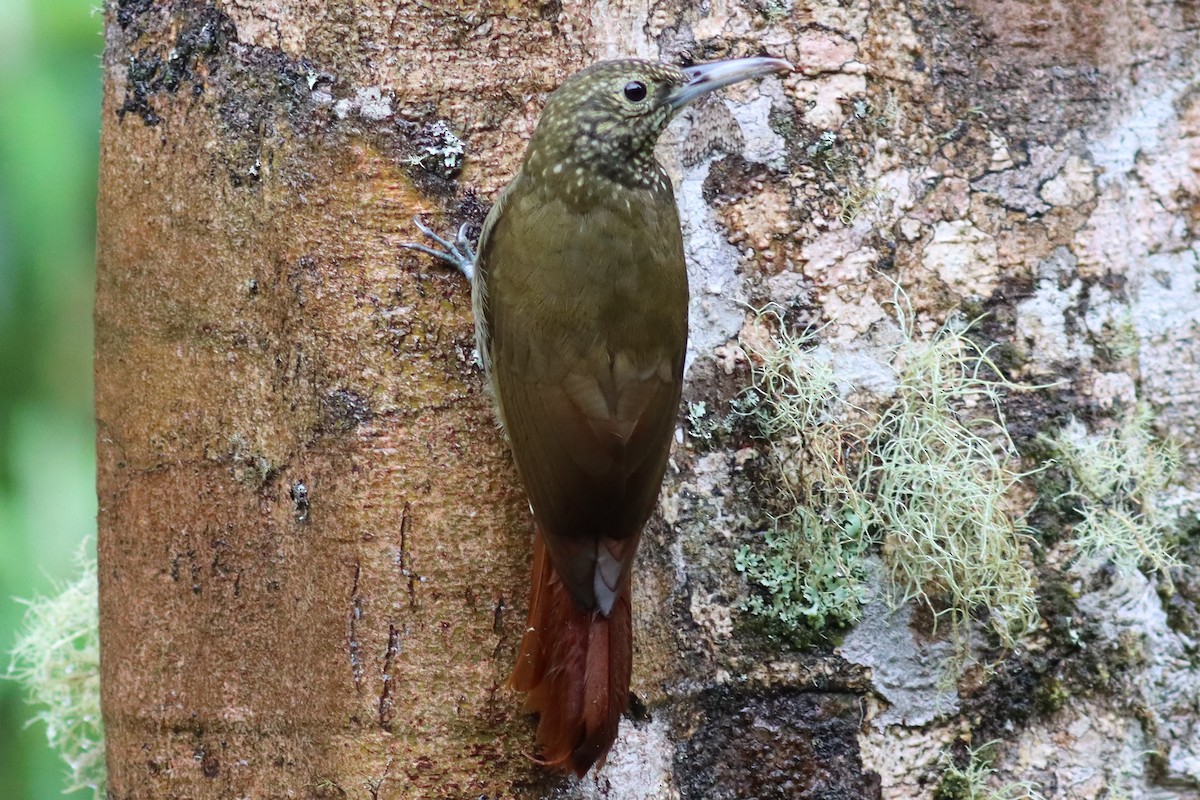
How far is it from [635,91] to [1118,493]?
1064mm

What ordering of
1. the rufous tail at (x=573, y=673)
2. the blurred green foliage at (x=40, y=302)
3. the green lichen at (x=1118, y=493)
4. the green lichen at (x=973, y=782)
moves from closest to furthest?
the rufous tail at (x=573, y=673), the green lichen at (x=973, y=782), the green lichen at (x=1118, y=493), the blurred green foliage at (x=40, y=302)

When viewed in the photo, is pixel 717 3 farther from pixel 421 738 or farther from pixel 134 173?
pixel 421 738

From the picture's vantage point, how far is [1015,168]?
2104mm

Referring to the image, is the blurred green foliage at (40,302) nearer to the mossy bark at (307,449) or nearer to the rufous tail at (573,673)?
the mossy bark at (307,449)

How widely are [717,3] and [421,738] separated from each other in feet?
4.16

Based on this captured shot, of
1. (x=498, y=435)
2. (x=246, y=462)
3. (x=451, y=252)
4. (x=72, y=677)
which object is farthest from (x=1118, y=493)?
(x=72, y=677)

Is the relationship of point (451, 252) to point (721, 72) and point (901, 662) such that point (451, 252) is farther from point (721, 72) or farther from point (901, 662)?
point (901, 662)

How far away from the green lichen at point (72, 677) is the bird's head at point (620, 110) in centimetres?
147

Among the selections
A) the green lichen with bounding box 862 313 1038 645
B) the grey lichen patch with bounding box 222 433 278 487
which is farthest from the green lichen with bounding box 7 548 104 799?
the green lichen with bounding box 862 313 1038 645

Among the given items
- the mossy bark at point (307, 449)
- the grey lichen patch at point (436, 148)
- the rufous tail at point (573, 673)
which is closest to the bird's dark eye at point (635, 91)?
the mossy bark at point (307, 449)

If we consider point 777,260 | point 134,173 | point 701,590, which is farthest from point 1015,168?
point 134,173

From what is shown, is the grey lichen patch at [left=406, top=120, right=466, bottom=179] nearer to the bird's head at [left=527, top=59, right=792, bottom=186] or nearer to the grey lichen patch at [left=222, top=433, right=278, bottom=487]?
the bird's head at [left=527, top=59, right=792, bottom=186]

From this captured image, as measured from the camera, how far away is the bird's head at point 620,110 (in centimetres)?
195

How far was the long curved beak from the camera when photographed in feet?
6.30
